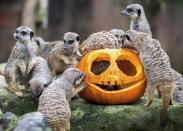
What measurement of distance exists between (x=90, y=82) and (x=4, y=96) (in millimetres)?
1213

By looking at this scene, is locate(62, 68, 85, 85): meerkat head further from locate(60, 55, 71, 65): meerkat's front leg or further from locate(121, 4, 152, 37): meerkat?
locate(121, 4, 152, 37): meerkat

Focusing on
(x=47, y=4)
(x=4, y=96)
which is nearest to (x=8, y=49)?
(x=47, y=4)

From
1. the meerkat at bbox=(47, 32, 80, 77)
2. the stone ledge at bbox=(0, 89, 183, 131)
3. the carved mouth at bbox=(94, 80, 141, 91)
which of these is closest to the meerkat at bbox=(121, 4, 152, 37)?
the meerkat at bbox=(47, 32, 80, 77)

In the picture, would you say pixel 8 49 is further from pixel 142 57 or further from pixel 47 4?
pixel 142 57

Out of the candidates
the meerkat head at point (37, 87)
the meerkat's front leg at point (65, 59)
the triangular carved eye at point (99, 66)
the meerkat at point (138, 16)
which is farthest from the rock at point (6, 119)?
the meerkat at point (138, 16)

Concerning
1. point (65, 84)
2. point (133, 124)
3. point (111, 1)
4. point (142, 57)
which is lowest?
point (133, 124)

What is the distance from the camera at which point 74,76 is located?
489cm

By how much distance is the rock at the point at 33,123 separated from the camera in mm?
3659

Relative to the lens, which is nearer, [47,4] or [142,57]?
[142,57]

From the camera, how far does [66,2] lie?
13461 mm

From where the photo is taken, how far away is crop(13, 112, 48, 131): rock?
144 inches

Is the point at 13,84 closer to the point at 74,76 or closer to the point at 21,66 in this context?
the point at 21,66

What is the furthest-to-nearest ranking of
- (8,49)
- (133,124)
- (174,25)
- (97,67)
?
(8,49), (174,25), (97,67), (133,124)

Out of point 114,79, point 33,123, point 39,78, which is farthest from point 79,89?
point 33,123
